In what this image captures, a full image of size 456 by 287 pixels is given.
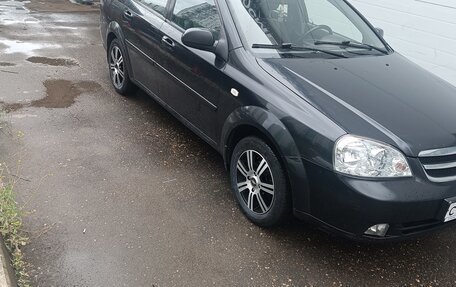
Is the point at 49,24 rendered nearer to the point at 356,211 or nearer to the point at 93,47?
the point at 93,47

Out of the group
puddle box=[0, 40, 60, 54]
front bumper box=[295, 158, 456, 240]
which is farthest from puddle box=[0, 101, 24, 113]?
front bumper box=[295, 158, 456, 240]

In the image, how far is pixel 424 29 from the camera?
5734 millimetres

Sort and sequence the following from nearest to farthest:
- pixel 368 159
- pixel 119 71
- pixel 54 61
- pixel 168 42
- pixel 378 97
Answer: pixel 368 159
pixel 378 97
pixel 168 42
pixel 119 71
pixel 54 61

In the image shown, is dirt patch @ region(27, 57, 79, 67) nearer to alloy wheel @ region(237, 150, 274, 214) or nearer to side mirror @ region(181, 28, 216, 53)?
side mirror @ region(181, 28, 216, 53)

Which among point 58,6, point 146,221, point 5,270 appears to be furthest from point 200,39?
point 58,6

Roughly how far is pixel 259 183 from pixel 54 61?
179 inches

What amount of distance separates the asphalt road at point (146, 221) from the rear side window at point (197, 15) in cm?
118

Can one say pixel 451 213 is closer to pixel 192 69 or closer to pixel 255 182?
pixel 255 182

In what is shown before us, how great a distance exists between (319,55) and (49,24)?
23.0 feet

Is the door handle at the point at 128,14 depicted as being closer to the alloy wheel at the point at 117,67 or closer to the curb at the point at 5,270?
the alloy wheel at the point at 117,67

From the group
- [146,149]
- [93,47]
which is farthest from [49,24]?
[146,149]

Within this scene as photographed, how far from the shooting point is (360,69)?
3340 mm

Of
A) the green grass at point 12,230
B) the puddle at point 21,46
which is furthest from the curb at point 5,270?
the puddle at point 21,46

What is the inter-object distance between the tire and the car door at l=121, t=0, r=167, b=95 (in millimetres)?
1450
